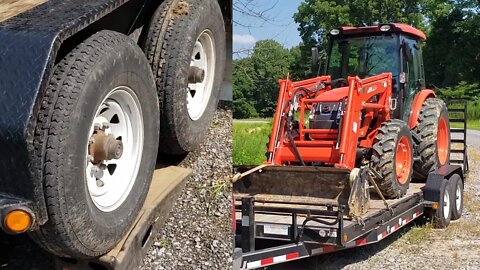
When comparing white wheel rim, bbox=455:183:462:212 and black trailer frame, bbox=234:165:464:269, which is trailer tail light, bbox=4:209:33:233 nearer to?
black trailer frame, bbox=234:165:464:269

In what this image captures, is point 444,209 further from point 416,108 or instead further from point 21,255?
point 21,255

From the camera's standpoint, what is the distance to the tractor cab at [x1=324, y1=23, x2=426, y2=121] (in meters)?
8.33

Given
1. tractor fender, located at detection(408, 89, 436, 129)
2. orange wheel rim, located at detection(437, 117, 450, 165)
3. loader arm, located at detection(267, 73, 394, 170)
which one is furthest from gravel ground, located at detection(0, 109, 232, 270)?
orange wheel rim, located at detection(437, 117, 450, 165)

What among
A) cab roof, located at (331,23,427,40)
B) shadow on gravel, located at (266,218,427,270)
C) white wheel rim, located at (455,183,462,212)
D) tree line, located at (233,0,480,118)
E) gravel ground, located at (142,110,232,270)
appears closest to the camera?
gravel ground, located at (142,110,232,270)

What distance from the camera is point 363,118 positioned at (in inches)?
310

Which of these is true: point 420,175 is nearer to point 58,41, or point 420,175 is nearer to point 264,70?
point 264,70

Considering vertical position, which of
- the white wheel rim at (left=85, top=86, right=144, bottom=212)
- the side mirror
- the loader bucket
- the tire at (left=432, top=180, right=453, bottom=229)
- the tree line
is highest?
the tree line

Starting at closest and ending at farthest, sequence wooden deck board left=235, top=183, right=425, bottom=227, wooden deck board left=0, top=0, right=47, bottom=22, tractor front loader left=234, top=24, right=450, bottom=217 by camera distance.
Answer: wooden deck board left=0, top=0, right=47, bottom=22
wooden deck board left=235, top=183, right=425, bottom=227
tractor front loader left=234, top=24, right=450, bottom=217

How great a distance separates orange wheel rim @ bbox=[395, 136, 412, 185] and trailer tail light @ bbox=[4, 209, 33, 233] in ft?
20.5

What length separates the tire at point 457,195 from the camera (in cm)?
856

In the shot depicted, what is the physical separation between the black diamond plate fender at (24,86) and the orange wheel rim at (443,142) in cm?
817

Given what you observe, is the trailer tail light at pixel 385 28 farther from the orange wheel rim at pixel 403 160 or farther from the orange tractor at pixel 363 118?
the orange wheel rim at pixel 403 160

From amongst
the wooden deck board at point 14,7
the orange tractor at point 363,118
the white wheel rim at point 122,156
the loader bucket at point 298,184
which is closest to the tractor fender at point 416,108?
the orange tractor at point 363,118

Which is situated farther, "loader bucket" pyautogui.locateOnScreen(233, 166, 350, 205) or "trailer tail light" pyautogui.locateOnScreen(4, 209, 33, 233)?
"loader bucket" pyautogui.locateOnScreen(233, 166, 350, 205)
